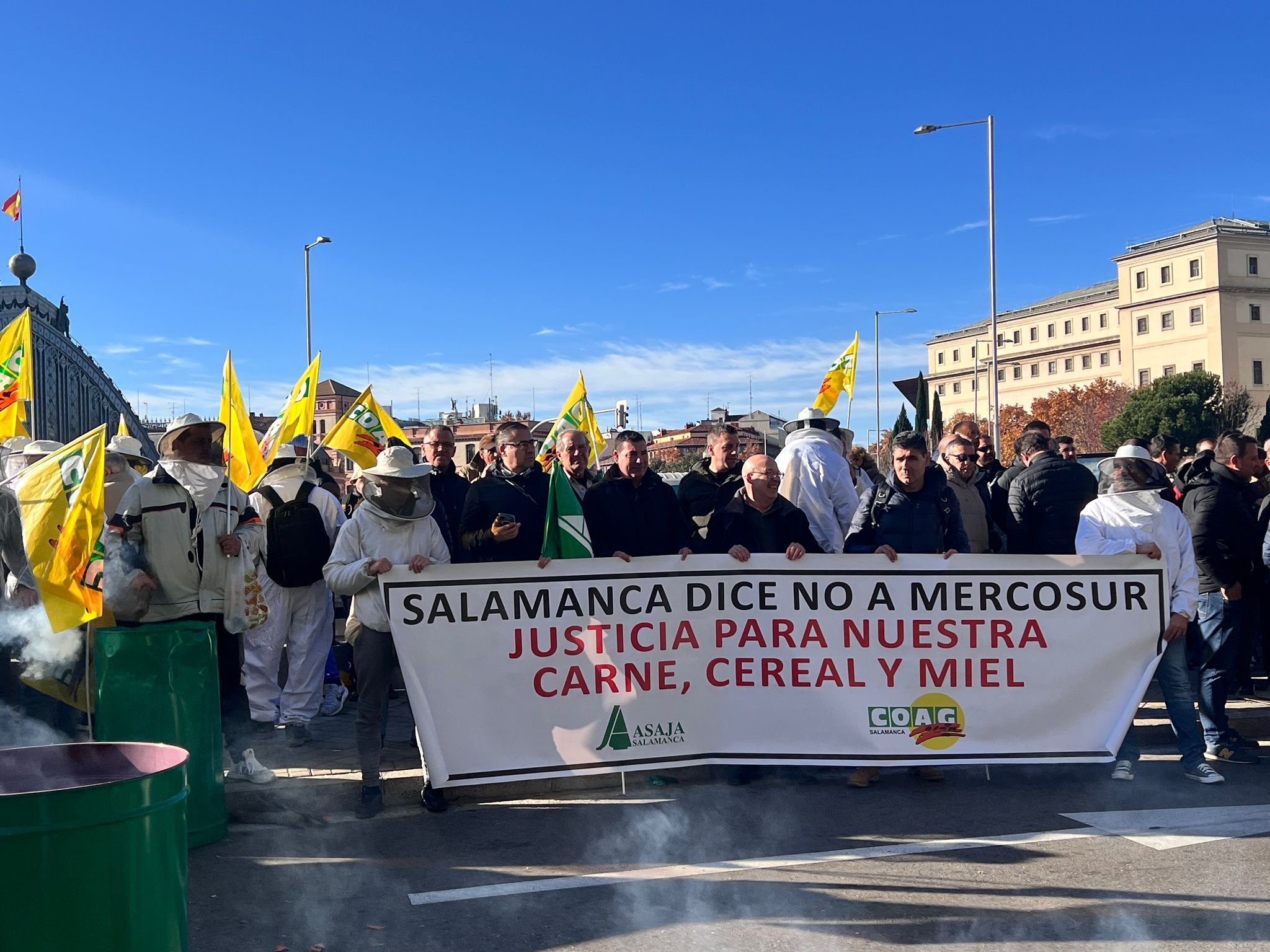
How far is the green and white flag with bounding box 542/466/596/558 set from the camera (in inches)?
263

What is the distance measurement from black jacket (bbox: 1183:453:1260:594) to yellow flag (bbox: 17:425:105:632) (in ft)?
19.6

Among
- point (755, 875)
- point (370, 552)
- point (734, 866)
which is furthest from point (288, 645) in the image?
point (755, 875)

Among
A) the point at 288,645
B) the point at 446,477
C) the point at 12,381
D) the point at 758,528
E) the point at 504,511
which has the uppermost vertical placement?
the point at 12,381

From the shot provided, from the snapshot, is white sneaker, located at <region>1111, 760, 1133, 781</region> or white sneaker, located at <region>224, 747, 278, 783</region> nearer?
white sneaker, located at <region>224, 747, 278, 783</region>

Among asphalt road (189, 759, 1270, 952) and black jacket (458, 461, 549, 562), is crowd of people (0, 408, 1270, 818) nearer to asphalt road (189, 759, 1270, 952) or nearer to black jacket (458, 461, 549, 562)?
black jacket (458, 461, 549, 562)

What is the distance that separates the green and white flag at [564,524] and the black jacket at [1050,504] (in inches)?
130

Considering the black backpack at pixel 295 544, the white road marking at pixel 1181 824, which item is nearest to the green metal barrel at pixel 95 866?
the white road marking at pixel 1181 824

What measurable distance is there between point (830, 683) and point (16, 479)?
4224 mm

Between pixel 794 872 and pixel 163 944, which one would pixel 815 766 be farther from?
pixel 163 944

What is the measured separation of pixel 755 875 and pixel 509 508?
2860 mm

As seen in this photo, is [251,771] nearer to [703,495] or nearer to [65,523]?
[65,523]

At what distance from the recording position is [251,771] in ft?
21.1

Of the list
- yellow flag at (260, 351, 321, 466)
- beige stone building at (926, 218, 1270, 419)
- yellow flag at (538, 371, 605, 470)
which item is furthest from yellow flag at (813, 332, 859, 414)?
beige stone building at (926, 218, 1270, 419)

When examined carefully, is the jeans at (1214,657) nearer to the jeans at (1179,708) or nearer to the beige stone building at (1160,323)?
the jeans at (1179,708)
